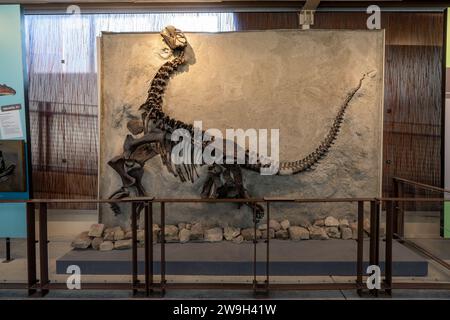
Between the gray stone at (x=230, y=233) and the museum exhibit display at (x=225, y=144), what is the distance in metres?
0.02

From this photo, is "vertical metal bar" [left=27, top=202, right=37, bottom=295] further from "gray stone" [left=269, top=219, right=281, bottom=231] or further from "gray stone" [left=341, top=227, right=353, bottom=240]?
"gray stone" [left=341, top=227, right=353, bottom=240]

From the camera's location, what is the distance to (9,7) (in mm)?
4430

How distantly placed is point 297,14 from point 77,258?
3.78 meters

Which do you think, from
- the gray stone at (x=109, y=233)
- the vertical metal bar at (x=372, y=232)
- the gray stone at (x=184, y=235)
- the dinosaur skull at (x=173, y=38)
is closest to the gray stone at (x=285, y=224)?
the gray stone at (x=184, y=235)

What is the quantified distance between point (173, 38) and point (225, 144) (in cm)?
130

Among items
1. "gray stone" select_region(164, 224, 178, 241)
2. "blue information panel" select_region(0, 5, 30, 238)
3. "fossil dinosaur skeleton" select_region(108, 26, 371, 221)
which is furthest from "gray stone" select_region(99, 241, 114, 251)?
"blue information panel" select_region(0, 5, 30, 238)

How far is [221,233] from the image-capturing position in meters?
3.97

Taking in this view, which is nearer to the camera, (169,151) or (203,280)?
(203,280)

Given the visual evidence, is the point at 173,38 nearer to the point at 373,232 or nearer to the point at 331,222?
the point at 331,222

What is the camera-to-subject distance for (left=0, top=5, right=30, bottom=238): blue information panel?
14.6 feet

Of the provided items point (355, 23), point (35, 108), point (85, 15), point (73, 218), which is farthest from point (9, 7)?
point (355, 23)

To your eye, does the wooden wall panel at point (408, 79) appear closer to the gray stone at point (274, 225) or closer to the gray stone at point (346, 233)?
the gray stone at point (346, 233)

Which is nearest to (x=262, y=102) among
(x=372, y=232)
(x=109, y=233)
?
(x=372, y=232)

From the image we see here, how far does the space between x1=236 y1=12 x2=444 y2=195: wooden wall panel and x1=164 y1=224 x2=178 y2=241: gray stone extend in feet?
8.53
